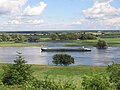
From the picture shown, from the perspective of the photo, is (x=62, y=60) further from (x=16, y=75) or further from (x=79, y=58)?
(x=16, y=75)

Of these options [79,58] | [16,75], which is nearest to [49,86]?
[16,75]

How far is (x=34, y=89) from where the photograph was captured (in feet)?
62.1

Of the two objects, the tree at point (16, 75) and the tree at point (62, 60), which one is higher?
the tree at point (16, 75)

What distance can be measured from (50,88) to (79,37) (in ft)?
564

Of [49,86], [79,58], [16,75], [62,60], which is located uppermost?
[49,86]

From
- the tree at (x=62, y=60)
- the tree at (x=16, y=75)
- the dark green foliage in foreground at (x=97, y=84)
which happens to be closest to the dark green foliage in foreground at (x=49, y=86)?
the dark green foliage in foreground at (x=97, y=84)

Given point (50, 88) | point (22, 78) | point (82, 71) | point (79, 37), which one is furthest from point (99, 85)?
point (79, 37)

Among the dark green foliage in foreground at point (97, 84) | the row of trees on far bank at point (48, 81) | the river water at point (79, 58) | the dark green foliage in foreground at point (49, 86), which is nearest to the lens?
the dark green foliage in foreground at point (49, 86)

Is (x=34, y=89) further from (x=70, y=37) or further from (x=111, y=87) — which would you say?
(x=70, y=37)

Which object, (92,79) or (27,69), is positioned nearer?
(92,79)

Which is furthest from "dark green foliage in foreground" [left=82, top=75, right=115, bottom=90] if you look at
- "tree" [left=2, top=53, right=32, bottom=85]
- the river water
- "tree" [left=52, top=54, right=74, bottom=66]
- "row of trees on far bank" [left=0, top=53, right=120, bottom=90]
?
the river water

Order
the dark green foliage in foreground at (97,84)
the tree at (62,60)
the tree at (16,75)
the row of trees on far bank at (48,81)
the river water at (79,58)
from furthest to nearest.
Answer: the river water at (79,58)
the tree at (62,60)
the tree at (16,75)
the row of trees on far bank at (48,81)
the dark green foliage in foreground at (97,84)

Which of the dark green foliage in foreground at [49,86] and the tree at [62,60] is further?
the tree at [62,60]

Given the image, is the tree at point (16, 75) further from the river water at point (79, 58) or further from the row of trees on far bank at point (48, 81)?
the river water at point (79, 58)
